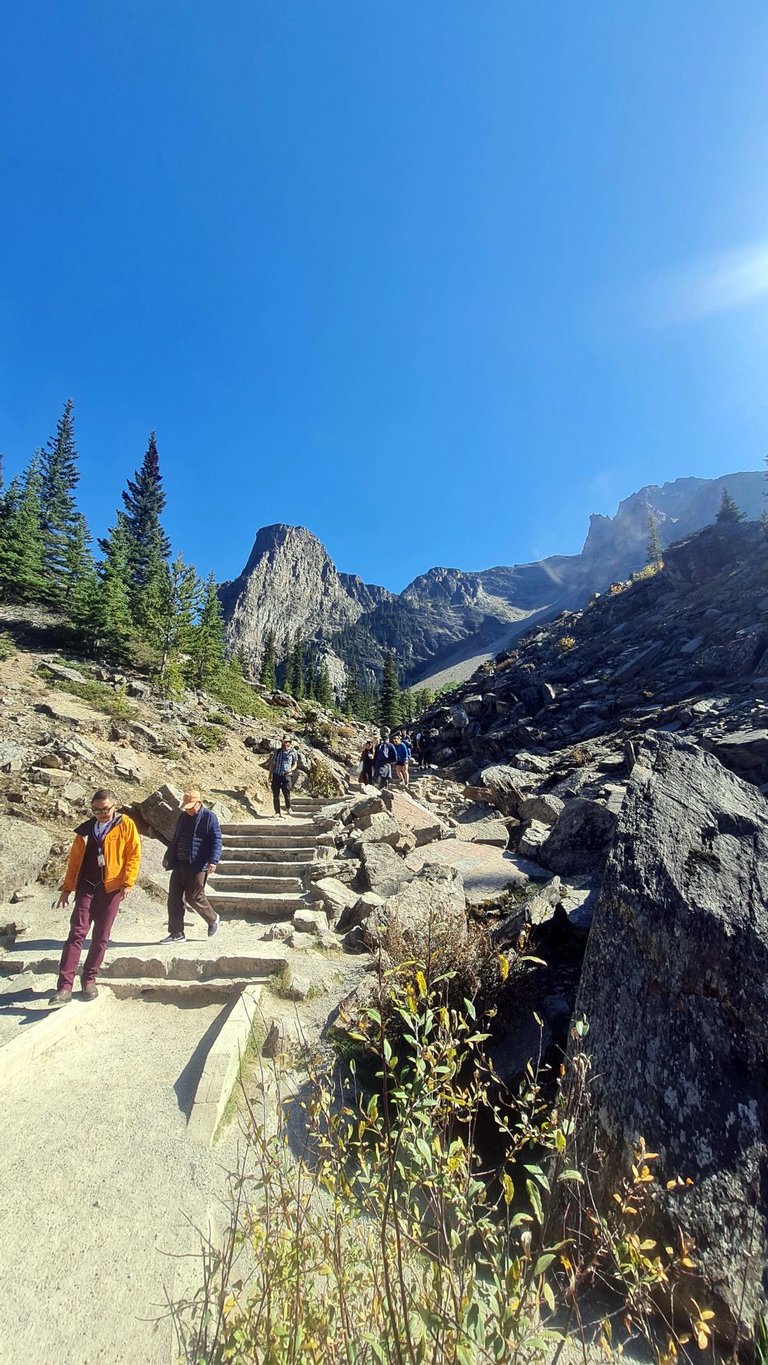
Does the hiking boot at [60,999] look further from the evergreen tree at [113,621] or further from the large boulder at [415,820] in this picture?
the evergreen tree at [113,621]

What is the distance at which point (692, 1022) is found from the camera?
11.8 feet

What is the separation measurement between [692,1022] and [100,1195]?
3.96 m

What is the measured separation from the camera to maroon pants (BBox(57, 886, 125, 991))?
575 centimetres

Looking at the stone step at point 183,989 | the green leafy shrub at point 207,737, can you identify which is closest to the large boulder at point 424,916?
the stone step at point 183,989

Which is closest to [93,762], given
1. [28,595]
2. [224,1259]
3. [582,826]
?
[582,826]

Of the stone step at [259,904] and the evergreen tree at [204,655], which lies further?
the evergreen tree at [204,655]

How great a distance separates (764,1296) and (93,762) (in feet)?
42.5

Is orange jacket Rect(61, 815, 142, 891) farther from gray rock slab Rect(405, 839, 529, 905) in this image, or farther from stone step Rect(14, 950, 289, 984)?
gray rock slab Rect(405, 839, 529, 905)

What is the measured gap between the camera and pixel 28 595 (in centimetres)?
3294

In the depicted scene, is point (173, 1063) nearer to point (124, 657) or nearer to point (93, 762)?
point (93, 762)

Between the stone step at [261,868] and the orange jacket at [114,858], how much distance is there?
4122 mm

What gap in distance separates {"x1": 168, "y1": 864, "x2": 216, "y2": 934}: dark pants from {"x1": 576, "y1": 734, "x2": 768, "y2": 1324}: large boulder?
539 cm

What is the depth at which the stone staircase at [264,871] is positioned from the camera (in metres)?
8.88

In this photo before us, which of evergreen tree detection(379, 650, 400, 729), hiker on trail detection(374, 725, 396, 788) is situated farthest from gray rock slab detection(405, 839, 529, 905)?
evergreen tree detection(379, 650, 400, 729)
